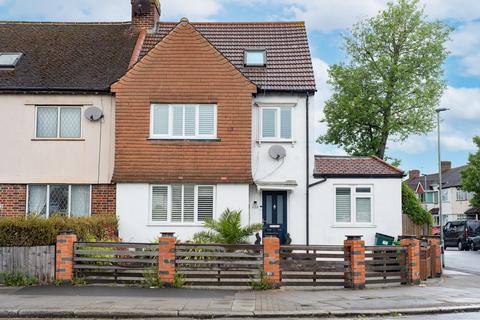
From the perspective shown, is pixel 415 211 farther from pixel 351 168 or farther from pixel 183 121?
pixel 183 121

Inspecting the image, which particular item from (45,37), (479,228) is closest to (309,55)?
(45,37)

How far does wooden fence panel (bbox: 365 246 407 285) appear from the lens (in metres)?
15.9

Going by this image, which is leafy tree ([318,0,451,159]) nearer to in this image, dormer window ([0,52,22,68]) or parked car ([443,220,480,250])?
parked car ([443,220,480,250])

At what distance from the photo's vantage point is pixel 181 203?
69.7 ft

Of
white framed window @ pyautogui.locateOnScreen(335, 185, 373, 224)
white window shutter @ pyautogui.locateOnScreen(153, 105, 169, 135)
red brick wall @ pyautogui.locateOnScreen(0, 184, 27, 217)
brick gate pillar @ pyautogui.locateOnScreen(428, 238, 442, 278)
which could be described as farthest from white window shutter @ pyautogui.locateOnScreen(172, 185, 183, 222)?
brick gate pillar @ pyautogui.locateOnScreen(428, 238, 442, 278)

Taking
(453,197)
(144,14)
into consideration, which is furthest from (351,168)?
(453,197)

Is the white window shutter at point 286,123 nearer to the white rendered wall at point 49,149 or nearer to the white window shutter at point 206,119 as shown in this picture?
the white window shutter at point 206,119

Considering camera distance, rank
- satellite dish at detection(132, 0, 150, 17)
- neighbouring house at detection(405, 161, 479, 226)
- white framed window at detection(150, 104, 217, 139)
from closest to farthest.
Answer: white framed window at detection(150, 104, 217, 139), satellite dish at detection(132, 0, 150, 17), neighbouring house at detection(405, 161, 479, 226)

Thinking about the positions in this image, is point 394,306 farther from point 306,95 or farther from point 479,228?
point 479,228

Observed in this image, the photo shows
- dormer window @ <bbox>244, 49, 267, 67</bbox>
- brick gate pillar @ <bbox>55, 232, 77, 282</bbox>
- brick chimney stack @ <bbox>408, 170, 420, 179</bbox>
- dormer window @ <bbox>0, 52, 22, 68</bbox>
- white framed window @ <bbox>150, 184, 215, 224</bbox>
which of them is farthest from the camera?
brick chimney stack @ <bbox>408, 170, 420, 179</bbox>

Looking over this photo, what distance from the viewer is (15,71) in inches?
895

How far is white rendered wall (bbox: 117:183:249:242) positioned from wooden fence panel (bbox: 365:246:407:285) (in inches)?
232

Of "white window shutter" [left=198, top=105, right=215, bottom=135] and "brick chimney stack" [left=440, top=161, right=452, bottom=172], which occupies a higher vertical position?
"brick chimney stack" [left=440, top=161, right=452, bottom=172]

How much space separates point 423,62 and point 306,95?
18.8m
